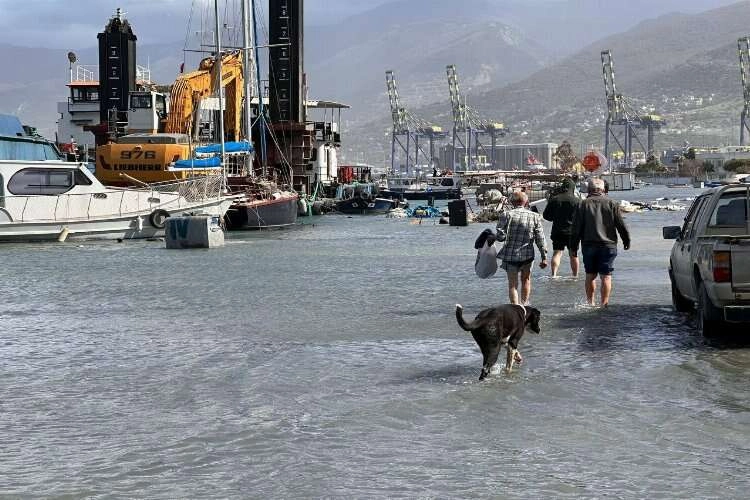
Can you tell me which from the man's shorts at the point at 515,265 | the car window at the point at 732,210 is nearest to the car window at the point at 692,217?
the car window at the point at 732,210

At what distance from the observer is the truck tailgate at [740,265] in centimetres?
1121

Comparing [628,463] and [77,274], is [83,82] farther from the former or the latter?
[628,463]

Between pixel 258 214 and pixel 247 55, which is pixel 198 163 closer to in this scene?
pixel 258 214

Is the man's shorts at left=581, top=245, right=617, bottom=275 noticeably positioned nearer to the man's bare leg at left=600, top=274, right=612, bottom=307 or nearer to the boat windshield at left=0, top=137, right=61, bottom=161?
the man's bare leg at left=600, top=274, right=612, bottom=307

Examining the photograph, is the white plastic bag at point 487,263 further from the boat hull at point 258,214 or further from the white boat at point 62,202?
the boat hull at point 258,214

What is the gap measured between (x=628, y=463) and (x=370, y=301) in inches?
418

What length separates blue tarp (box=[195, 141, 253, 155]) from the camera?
5206 centimetres

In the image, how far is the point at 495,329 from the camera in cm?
998

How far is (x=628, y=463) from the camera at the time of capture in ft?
24.1

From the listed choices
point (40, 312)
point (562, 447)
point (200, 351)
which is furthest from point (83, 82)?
point (562, 447)

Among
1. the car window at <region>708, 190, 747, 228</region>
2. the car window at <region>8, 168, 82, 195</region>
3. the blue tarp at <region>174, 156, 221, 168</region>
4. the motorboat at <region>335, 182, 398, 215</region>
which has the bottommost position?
the car window at <region>708, 190, 747, 228</region>

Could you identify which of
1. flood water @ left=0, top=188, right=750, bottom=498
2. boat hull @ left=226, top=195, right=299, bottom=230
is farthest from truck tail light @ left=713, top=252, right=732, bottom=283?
boat hull @ left=226, top=195, right=299, bottom=230

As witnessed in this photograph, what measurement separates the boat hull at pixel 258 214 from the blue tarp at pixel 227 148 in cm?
466

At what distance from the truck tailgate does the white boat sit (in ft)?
92.4
